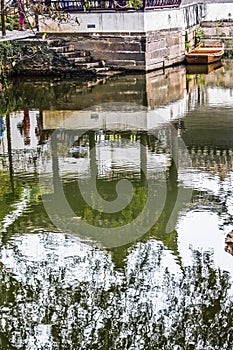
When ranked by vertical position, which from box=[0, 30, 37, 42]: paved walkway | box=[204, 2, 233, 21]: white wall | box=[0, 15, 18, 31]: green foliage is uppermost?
box=[204, 2, 233, 21]: white wall

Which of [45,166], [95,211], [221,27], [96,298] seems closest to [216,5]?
[221,27]

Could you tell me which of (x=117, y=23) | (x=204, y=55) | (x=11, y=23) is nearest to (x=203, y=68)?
(x=204, y=55)

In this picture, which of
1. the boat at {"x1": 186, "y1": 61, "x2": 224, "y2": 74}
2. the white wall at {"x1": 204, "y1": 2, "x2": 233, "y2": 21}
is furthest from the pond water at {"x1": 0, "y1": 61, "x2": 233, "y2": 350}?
the white wall at {"x1": 204, "y1": 2, "x2": 233, "y2": 21}

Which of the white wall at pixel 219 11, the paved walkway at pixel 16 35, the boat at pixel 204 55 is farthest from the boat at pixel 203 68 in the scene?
the paved walkway at pixel 16 35

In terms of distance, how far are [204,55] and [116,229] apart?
13.9 m

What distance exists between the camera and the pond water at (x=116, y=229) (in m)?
5.30

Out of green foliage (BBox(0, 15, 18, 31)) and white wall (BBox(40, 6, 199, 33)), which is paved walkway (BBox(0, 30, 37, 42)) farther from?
green foliage (BBox(0, 15, 18, 31))

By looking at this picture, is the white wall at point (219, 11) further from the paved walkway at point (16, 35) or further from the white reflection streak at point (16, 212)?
the white reflection streak at point (16, 212)

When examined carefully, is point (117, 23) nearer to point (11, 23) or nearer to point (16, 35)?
point (16, 35)

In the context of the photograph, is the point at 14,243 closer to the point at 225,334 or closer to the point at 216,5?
the point at 225,334

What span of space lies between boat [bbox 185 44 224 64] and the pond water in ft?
24.1

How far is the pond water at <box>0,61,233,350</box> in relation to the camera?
5.30 meters

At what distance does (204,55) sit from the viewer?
20375 mm

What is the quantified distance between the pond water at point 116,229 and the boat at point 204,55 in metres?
7.36
